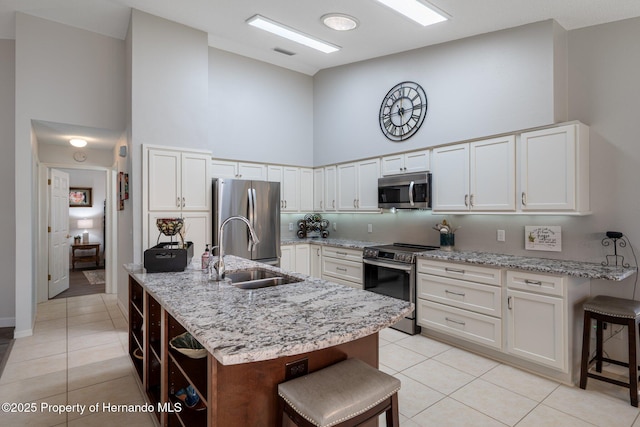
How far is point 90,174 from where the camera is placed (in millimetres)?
8641

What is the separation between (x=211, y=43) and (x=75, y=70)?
1.65m

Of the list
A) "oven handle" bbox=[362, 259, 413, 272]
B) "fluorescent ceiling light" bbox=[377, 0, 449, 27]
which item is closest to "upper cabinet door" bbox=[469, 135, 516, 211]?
"oven handle" bbox=[362, 259, 413, 272]

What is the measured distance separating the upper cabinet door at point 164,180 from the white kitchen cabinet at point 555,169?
3.64 meters

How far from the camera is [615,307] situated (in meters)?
2.54

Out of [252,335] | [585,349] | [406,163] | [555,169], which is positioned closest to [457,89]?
[406,163]

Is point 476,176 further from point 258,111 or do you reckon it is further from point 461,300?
point 258,111

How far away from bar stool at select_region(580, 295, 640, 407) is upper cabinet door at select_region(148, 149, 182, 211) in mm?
4071

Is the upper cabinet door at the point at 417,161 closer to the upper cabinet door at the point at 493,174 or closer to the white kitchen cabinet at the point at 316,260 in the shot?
the upper cabinet door at the point at 493,174

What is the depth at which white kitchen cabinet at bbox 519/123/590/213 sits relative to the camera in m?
2.88

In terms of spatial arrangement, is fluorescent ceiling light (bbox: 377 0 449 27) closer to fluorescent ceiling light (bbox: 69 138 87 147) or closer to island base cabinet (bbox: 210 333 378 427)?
island base cabinet (bbox: 210 333 378 427)

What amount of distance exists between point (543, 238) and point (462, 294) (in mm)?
Answer: 934

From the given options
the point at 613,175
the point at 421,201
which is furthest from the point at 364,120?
the point at 613,175

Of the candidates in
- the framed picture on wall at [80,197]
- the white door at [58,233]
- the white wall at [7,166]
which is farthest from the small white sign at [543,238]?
the framed picture on wall at [80,197]

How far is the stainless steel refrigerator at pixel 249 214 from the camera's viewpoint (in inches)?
166
